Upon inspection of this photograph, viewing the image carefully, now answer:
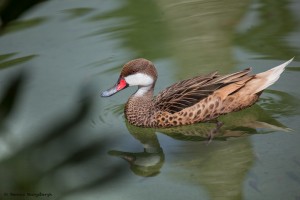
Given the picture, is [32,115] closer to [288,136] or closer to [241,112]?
[241,112]

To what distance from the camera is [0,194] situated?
873 millimetres

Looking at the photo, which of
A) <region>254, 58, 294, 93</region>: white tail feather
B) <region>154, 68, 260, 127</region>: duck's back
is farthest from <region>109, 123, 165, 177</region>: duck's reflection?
<region>254, 58, 294, 93</region>: white tail feather

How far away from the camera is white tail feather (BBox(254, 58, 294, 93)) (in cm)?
505

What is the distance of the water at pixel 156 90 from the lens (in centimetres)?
84

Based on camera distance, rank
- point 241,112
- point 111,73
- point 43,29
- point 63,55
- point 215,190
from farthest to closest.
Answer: point 43,29 → point 63,55 → point 111,73 → point 241,112 → point 215,190

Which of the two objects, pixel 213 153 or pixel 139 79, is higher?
pixel 139 79

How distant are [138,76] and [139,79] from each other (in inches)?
1.4

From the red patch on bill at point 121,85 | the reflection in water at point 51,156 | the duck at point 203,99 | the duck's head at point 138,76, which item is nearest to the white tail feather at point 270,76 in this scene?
the duck at point 203,99

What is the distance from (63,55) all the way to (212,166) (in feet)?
9.63

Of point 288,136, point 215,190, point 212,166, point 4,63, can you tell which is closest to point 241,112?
point 288,136

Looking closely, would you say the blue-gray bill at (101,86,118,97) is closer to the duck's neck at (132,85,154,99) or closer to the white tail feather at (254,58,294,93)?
the duck's neck at (132,85,154,99)

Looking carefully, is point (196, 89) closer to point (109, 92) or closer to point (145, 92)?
point (145, 92)

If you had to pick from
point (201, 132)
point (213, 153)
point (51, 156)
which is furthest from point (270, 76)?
point (51, 156)

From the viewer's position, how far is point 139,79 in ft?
17.8
